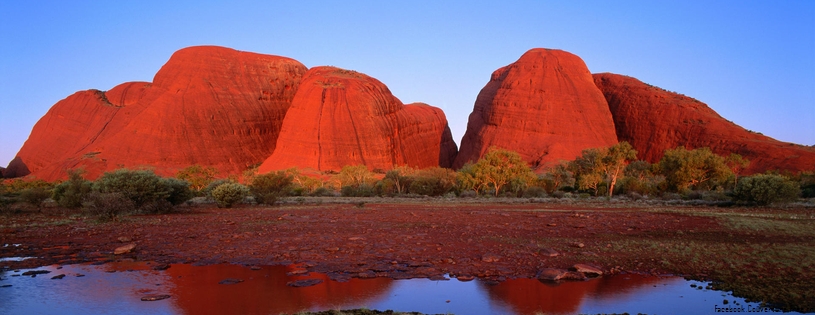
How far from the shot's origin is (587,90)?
64625mm

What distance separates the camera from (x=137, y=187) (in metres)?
22.9

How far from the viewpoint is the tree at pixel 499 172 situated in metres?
37.4

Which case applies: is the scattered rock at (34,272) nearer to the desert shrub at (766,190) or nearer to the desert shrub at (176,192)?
the desert shrub at (176,192)

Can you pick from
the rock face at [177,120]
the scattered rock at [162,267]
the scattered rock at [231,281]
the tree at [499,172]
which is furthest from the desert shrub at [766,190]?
the rock face at [177,120]

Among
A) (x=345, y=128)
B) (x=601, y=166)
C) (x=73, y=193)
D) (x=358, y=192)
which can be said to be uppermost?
(x=345, y=128)

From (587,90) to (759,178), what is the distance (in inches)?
1643

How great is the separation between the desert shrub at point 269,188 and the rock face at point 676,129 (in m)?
42.4

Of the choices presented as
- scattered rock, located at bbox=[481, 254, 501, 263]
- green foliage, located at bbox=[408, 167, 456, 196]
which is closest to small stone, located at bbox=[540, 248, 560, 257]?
scattered rock, located at bbox=[481, 254, 501, 263]

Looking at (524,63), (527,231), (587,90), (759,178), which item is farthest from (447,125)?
(527,231)

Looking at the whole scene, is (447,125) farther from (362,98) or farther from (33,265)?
(33,265)

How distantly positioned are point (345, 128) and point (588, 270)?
5155 cm

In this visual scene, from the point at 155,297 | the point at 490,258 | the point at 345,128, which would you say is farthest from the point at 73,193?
the point at 345,128

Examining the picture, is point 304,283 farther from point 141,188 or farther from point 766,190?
point 766,190

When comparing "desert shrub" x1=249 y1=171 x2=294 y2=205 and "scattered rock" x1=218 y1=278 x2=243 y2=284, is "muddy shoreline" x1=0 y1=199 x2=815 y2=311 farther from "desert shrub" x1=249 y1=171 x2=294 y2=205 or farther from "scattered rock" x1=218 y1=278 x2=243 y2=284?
"desert shrub" x1=249 y1=171 x2=294 y2=205
